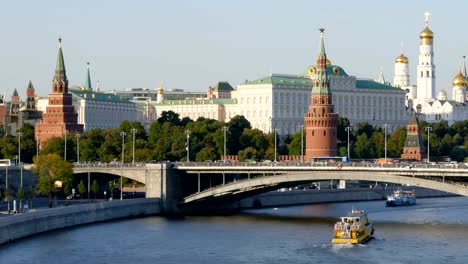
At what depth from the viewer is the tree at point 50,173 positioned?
107500 millimetres

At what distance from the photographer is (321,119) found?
15350cm

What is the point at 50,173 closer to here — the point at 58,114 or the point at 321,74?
the point at 321,74

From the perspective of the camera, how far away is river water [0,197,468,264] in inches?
2950

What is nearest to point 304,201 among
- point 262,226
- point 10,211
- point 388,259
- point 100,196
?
point 100,196

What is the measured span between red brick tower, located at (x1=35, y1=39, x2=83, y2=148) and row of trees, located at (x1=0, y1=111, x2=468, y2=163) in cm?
183

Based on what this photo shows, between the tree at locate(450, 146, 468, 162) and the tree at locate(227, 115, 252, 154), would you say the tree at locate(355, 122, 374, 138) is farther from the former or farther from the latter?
the tree at locate(227, 115, 252, 154)

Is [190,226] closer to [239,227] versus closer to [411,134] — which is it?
[239,227]

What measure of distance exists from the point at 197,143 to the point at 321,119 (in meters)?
13.1

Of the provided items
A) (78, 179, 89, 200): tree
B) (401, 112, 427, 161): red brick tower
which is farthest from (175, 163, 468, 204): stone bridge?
(401, 112, 427, 161): red brick tower

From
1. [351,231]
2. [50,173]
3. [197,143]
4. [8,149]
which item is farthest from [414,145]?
[351,231]

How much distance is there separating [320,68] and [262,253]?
77343 mm

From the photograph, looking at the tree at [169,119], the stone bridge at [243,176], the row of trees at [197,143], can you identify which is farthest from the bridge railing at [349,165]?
the tree at [169,119]

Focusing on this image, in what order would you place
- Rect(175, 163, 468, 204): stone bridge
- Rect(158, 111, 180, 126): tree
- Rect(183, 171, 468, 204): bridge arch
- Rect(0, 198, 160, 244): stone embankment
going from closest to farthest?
Rect(0, 198, 160, 244): stone embankment
Rect(183, 171, 468, 204): bridge arch
Rect(175, 163, 468, 204): stone bridge
Rect(158, 111, 180, 126): tree

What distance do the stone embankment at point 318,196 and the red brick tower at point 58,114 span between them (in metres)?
46.7
